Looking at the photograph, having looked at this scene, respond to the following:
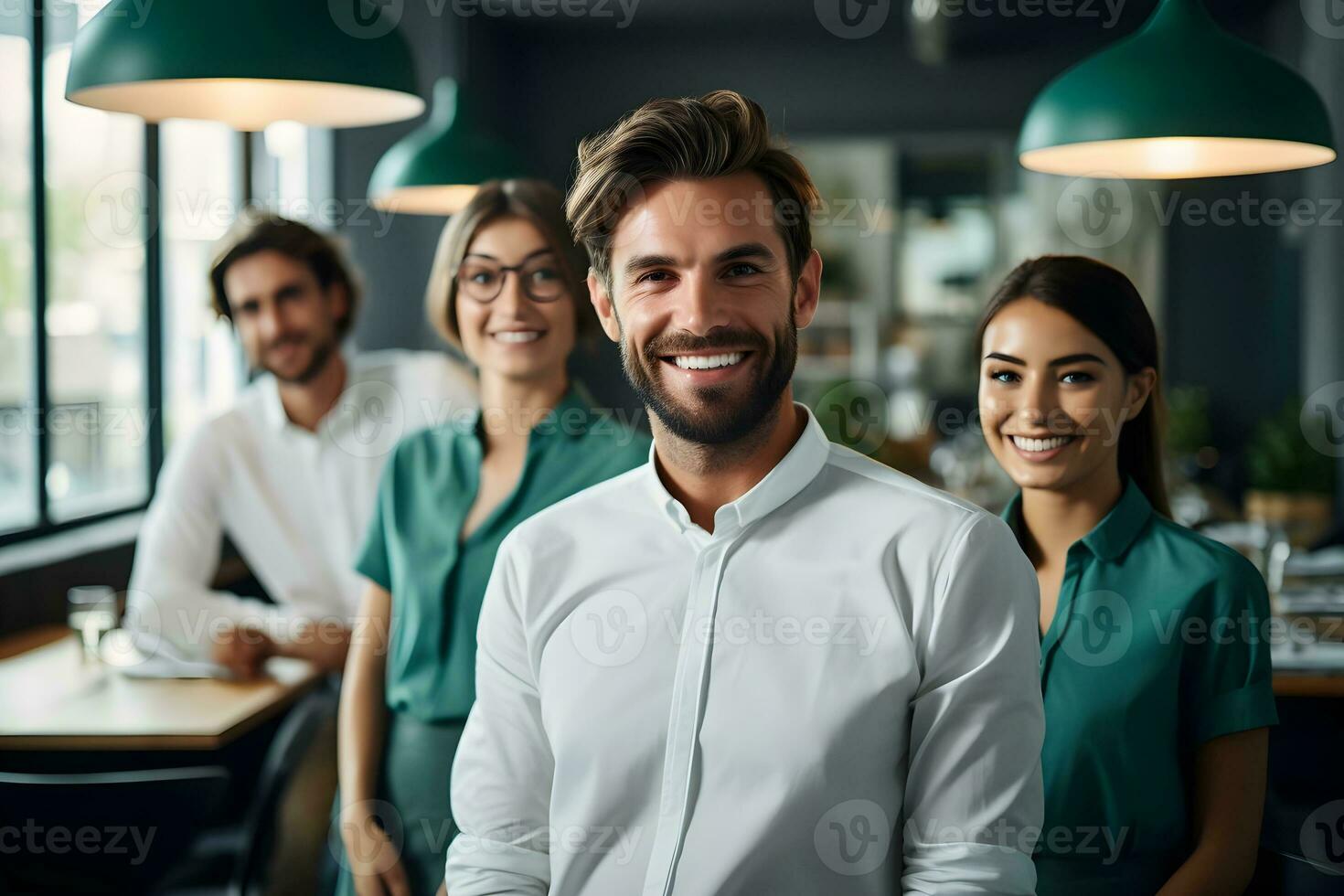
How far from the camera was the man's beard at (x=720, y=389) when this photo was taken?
1479 mm

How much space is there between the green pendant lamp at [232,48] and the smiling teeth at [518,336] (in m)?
0.43

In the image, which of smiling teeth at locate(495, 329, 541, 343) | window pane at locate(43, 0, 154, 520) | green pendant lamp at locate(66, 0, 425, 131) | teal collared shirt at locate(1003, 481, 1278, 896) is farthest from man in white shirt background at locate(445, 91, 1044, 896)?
window pane at locate(43, 0, 154, 520)

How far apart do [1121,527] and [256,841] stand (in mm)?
1606

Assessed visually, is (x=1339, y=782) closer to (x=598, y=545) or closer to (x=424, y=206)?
(x=598, y=545)

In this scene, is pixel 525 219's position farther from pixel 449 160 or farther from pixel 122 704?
pixel 122 704

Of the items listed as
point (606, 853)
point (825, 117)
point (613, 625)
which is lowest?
point (606, 853)

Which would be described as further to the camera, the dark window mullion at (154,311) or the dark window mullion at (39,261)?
the dark window mullion at (154,311)

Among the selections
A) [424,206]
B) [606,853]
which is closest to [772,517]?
[606,853]

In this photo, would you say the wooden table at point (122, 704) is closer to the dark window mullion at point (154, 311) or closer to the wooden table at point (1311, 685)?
the dark window mullion at point (154, 311)

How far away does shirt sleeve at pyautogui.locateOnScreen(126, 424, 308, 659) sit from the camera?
9.58 ft

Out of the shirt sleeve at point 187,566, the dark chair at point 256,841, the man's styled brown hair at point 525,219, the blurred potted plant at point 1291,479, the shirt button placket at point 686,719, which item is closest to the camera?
the shirt button placket at point 686,719

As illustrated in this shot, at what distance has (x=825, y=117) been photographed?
726cm

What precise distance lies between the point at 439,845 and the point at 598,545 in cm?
72

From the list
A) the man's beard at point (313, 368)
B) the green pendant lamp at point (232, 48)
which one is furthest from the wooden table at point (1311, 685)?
the man's beard at point (313, 368)
